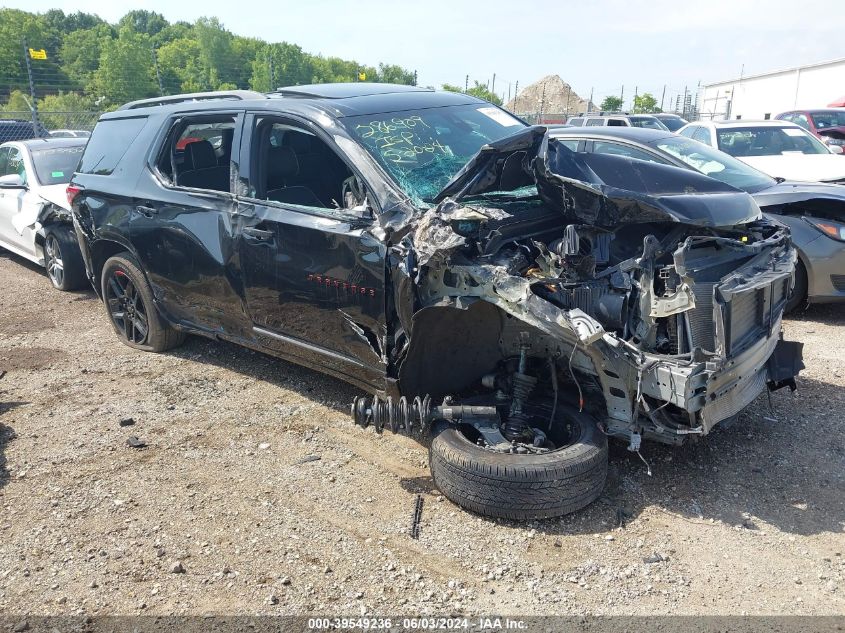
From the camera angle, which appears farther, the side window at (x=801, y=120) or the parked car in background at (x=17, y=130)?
the parked car in background at (x=17, y=130)

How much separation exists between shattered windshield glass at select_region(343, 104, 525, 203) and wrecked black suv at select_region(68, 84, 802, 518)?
0.05 feet

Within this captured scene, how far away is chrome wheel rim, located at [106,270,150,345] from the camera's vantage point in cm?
573

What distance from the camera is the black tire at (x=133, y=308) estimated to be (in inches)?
216

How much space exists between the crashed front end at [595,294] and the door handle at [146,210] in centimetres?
236

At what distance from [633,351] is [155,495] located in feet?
8.48

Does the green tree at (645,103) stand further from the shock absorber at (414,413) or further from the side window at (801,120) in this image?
the shock absorber at (414,413)

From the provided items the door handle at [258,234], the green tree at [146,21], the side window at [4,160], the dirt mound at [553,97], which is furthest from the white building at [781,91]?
A: the green tree at [146,21]

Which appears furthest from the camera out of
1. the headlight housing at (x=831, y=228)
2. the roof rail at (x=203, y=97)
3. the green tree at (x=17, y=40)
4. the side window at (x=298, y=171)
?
the green tree at (x=17, y=40)

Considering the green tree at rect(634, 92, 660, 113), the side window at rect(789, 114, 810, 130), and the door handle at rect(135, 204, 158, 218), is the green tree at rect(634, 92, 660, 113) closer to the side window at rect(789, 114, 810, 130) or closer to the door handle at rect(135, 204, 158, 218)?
the side window at rect(789, 114, 810, 130)

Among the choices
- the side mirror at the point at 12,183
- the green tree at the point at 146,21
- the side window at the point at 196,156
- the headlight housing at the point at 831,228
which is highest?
the green tree at the point at 146,21

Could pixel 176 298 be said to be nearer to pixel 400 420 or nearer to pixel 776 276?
pixel 400 420

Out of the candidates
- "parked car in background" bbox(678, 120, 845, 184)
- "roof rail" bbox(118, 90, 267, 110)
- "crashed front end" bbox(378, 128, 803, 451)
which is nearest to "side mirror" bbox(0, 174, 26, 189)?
"roof rail" bbox(118, 90, 267, 110)

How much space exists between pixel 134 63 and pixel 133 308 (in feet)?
154

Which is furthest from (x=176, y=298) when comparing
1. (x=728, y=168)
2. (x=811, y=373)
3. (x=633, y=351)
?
(x=728, y=168)
